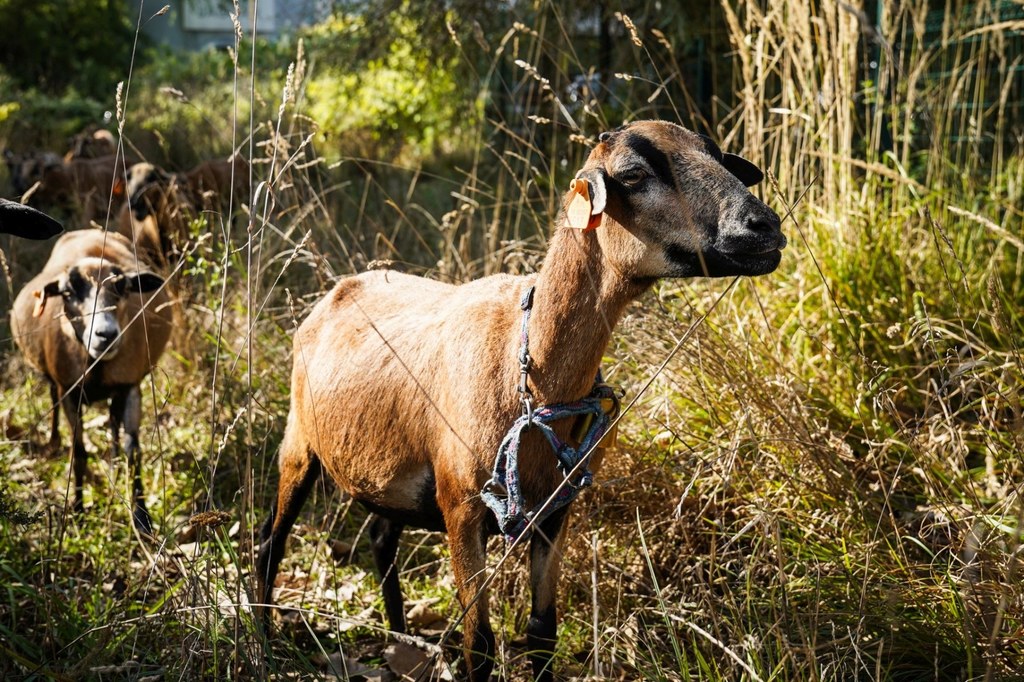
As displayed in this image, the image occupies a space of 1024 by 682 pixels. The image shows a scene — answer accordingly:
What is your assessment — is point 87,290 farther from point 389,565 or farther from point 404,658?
point 404,658

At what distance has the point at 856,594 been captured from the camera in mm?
2947

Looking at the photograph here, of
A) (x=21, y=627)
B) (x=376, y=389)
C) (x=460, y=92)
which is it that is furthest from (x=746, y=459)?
(x=460, y=92)

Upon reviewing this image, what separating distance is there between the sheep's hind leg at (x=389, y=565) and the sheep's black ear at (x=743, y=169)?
1.71m

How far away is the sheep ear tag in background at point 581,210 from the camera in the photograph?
7.98ft

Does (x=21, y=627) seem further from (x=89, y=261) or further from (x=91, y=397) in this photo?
(x=89, y=261)

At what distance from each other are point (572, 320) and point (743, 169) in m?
0.70

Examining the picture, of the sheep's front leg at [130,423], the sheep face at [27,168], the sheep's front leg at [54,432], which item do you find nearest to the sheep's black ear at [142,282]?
the sheep's front leg at [130,423]

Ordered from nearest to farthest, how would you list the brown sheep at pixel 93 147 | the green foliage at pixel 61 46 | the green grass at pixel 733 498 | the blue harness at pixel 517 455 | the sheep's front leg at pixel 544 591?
1. the blue harness at pixel 517 455
2. the green grass at pixel 733 498
3. the sheep's front leg at pixel 544 591
4. the brown sheep at pixel 93 147
5. the green foliage at pixel 61 46

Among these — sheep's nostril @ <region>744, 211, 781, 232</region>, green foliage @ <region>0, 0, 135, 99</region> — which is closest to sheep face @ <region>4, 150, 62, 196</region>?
green foliage @ <region>0, 0, 135, 99</region>

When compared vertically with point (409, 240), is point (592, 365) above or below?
above

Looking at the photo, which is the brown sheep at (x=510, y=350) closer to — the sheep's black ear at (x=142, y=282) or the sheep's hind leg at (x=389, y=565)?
the sheep's hind leg at (x=389, y=565)

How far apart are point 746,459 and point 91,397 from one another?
3.46 meters

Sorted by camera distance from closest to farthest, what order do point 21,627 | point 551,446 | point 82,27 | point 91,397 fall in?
point 551,446
point 21,627
point 91,397
point 82,27

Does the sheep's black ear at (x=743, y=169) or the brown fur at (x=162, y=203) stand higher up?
the sheep's black ear at (x=743, y=169)
